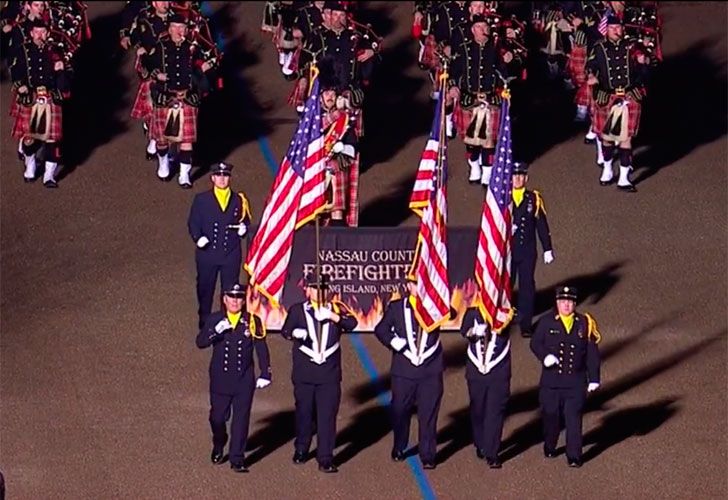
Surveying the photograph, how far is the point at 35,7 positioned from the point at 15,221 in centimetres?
379

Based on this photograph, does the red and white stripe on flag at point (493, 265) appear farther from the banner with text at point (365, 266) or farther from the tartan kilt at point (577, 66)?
the tartan kilt at point (577, 66)

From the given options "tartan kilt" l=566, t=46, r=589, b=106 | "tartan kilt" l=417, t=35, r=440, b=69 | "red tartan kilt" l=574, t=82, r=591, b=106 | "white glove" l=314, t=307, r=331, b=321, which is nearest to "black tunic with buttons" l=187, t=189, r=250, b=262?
"white glove" l=314, t=307, r=331, b=321

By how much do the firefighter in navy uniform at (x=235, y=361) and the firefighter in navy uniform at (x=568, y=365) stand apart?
2834 millimetres

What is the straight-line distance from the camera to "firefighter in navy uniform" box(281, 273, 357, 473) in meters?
28.1

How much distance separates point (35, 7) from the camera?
36875 mm

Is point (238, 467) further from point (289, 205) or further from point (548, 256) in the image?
point (548, 256)

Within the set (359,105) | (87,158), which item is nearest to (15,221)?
(87,158)

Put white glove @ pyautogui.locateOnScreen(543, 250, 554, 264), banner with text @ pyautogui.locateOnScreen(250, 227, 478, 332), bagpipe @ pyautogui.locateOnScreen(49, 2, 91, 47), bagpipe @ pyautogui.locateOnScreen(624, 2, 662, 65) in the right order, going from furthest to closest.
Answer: bagpipe @ pyautogui.locateOnScreen(49, 2, 91, 47), bagpipe @ pyautogui.locateOnScreen(624, 2, 662, 65), banner with text @ pyautogui.locateOnScreen(250, 227, 478, 332), white glove @ pyautogui.locateOnScreen(543, 250, 554, 264)

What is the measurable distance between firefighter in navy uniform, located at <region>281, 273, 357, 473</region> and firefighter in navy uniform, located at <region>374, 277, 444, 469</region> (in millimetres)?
443

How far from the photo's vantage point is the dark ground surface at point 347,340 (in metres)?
28.2

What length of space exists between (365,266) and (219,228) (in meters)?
1.69

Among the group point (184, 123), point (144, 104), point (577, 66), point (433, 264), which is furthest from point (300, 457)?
point (577, 66)

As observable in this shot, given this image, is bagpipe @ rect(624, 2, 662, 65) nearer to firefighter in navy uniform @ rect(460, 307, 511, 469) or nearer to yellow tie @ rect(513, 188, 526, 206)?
yellow tie @ rect(513, 188, 526, 206)

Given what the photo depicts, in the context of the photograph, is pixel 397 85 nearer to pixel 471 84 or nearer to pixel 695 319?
pixel 471 84
